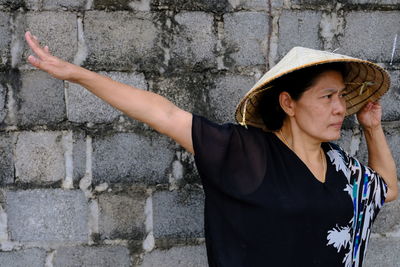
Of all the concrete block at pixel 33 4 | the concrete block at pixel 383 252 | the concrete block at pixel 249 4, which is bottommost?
the concrete block at pixel 383 252

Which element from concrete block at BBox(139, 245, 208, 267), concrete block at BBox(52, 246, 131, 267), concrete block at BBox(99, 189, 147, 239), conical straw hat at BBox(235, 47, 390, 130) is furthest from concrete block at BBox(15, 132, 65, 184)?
conical straw hat at BBox(235, 47, 390, 130)

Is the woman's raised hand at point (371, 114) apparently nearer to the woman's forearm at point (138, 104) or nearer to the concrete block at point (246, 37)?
the concrete block at point (246, 37)

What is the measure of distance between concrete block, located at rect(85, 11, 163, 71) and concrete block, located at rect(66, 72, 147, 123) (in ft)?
0.15

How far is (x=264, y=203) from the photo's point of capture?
5.71 feet

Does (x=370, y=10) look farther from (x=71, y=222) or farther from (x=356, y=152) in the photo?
(x=71, y=222)

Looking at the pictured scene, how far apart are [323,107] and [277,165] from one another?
270 millimetres

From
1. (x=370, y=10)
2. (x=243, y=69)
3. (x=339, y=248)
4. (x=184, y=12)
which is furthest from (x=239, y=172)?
(x=370, y=10)

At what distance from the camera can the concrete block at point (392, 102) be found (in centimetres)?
240

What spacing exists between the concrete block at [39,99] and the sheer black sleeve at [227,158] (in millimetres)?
774

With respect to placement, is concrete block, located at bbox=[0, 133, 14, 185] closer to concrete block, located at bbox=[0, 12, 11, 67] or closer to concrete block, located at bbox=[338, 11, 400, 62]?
concrete block, located at bbox=[0, 12, 11, 67]

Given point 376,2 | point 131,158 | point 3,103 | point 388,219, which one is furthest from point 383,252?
point 3,103

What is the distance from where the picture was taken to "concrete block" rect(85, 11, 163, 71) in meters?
2.20

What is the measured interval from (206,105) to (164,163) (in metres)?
0.33

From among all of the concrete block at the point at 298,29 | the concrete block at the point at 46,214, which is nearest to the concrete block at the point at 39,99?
the concrete block at the point at 46,214
